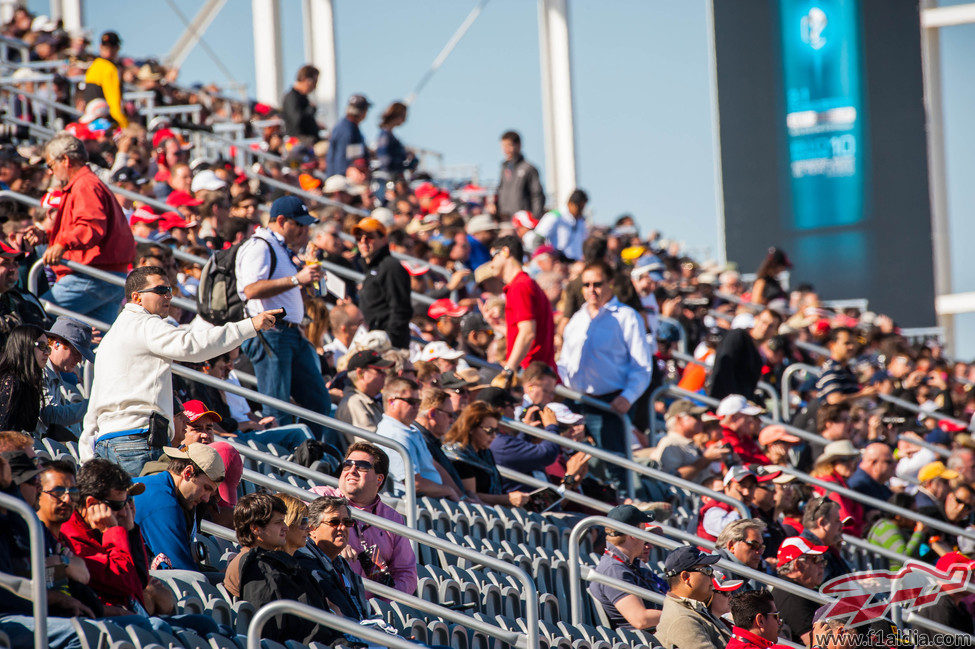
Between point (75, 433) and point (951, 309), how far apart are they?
1032 inches

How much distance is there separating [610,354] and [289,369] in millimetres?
2794

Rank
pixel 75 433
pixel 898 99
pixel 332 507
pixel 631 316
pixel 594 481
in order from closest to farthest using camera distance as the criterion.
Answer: pixel 332 507
pixel 75 433
pixel 594 481
pixel 631 316
pixel 898 99

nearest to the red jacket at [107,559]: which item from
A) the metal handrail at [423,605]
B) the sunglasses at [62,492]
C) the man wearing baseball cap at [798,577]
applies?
the sunglasses at [62,492]

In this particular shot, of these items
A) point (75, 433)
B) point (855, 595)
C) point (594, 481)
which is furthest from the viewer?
point (594, 481)

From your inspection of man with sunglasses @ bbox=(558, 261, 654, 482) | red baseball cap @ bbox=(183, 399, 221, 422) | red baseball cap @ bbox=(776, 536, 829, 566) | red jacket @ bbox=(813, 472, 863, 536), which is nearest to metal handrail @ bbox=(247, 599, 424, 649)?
red baseball cap @ bbox=(183, 399, 221, 422)

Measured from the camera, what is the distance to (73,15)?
75.9 feet

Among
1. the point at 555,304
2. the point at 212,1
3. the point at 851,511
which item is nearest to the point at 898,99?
the point at 212,1

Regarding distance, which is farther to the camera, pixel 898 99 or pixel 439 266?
pixel 898 99

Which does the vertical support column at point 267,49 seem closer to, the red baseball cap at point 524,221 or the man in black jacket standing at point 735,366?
the red baseball cap at point 524,221

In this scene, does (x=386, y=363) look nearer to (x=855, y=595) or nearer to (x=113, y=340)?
(x=113, y=340)

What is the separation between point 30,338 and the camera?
249 inches

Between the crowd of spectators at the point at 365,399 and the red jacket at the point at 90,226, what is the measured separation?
2cm

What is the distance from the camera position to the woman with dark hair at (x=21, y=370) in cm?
632

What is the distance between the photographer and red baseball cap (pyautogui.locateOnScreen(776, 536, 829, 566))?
26.7 feet
